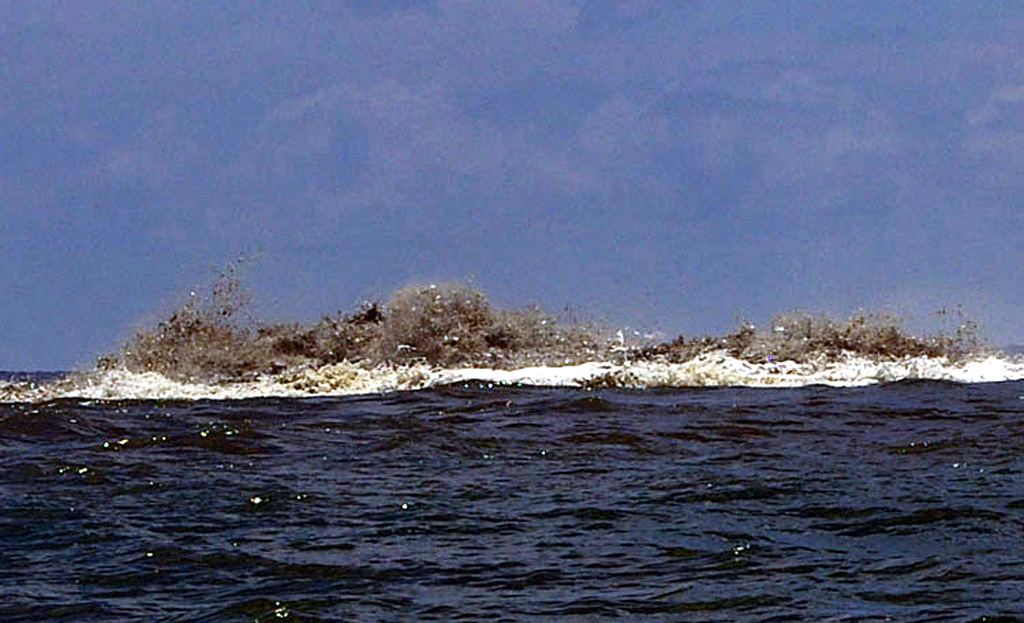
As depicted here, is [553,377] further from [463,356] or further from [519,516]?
[519,516]

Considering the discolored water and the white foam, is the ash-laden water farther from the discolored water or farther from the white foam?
the discolored water

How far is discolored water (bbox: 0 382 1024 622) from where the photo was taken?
489 centimetres

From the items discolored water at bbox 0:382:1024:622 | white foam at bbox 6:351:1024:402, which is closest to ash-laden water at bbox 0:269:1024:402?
white foam at bbox 6:351:1024:402

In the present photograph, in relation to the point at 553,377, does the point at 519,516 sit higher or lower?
lower

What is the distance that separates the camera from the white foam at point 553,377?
1652cm

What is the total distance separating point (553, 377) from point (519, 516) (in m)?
10.3

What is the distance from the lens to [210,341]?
21.3m

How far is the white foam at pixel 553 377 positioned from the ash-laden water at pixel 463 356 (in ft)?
0.10

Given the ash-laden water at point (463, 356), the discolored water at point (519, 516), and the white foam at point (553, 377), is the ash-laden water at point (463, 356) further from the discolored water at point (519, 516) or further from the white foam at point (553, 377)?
the discolored water at point (519, 516)

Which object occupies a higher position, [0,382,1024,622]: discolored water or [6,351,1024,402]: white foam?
[6,351,1024,402]: white foam

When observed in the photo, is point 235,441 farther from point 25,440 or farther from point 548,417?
point 548,417

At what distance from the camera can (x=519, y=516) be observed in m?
6.80

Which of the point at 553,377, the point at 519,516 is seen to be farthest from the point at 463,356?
the point at 519,516

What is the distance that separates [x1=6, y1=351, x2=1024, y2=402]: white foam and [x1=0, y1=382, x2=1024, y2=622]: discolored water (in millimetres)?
4069
